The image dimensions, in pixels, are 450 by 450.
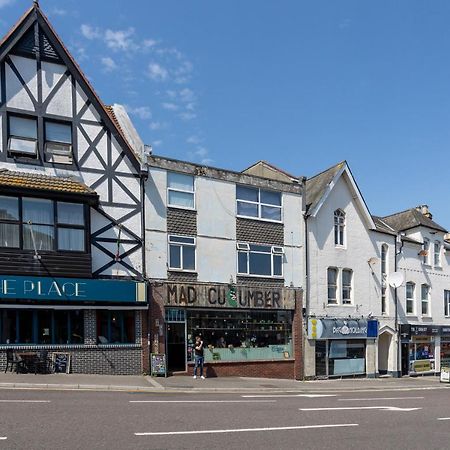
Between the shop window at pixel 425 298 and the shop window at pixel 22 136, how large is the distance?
24128 millimetres

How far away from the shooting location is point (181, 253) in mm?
23344

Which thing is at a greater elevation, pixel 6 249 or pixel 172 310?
pixel 6 249

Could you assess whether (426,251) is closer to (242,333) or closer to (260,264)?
(260,264)

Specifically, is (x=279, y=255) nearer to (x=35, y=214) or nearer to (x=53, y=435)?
(x=35, y=214)

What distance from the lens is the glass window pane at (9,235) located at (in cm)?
1911

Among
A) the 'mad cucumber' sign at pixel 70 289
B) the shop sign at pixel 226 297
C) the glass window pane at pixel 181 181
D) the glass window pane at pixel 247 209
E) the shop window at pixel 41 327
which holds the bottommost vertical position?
the shop window at pixel 41 327

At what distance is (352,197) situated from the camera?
97.0 feet

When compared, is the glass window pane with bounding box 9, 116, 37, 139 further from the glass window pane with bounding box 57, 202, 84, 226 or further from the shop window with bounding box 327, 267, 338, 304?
the shop window with bounding box 327, 267, 338, 304

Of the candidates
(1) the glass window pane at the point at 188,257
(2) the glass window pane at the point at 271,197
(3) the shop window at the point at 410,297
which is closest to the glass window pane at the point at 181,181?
(1) the glass window pane at the point at 188,257

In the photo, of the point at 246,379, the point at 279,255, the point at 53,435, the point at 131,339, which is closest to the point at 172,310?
the point at 131,339

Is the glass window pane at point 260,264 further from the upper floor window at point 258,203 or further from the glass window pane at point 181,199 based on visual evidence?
the glass window pane at point 181,199

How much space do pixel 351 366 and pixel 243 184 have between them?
1089 centimetres

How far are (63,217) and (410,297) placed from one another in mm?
21355

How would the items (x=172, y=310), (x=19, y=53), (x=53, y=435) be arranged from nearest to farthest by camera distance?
(x=53, y=435), (x=19, y=53), (x=172, y=310)
